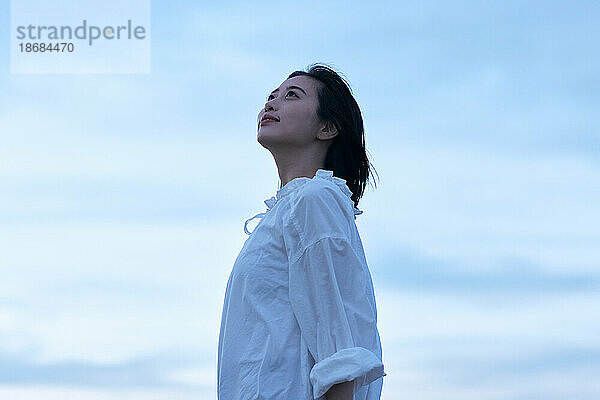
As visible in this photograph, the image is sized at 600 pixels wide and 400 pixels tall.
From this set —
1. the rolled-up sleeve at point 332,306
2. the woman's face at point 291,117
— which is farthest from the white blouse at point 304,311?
the woman's face at point 291,117

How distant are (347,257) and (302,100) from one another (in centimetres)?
92

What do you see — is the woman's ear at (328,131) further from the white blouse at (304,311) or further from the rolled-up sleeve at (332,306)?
the rolled-up sleeve at (332,306)

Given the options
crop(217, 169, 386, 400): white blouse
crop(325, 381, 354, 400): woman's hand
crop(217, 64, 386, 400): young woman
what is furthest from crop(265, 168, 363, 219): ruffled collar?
crop(325, 381, 354, 400): woman's hand

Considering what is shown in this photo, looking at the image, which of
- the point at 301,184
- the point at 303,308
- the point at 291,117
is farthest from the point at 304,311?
the point at 291,117

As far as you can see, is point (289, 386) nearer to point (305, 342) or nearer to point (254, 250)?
point (305, 342)

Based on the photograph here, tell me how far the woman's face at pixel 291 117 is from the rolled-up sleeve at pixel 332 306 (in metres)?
0.53

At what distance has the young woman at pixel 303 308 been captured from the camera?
10.0ft

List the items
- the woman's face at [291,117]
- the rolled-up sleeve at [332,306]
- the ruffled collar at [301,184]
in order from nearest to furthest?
1. the rolled-up sleeve at [332,306]
2. the ruffled collar at [301,184]
3. the woman's face at [291,117]

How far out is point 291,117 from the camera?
3.79m

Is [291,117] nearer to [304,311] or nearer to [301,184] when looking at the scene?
[301,184]

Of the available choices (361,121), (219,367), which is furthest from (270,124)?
(219,367)

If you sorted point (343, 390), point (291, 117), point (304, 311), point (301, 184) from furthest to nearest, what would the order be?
point (291, 117), point (301, 184), point (304, 311), point (343, 390)

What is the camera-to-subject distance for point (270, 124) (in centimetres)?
377

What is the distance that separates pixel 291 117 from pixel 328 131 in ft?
0.56
